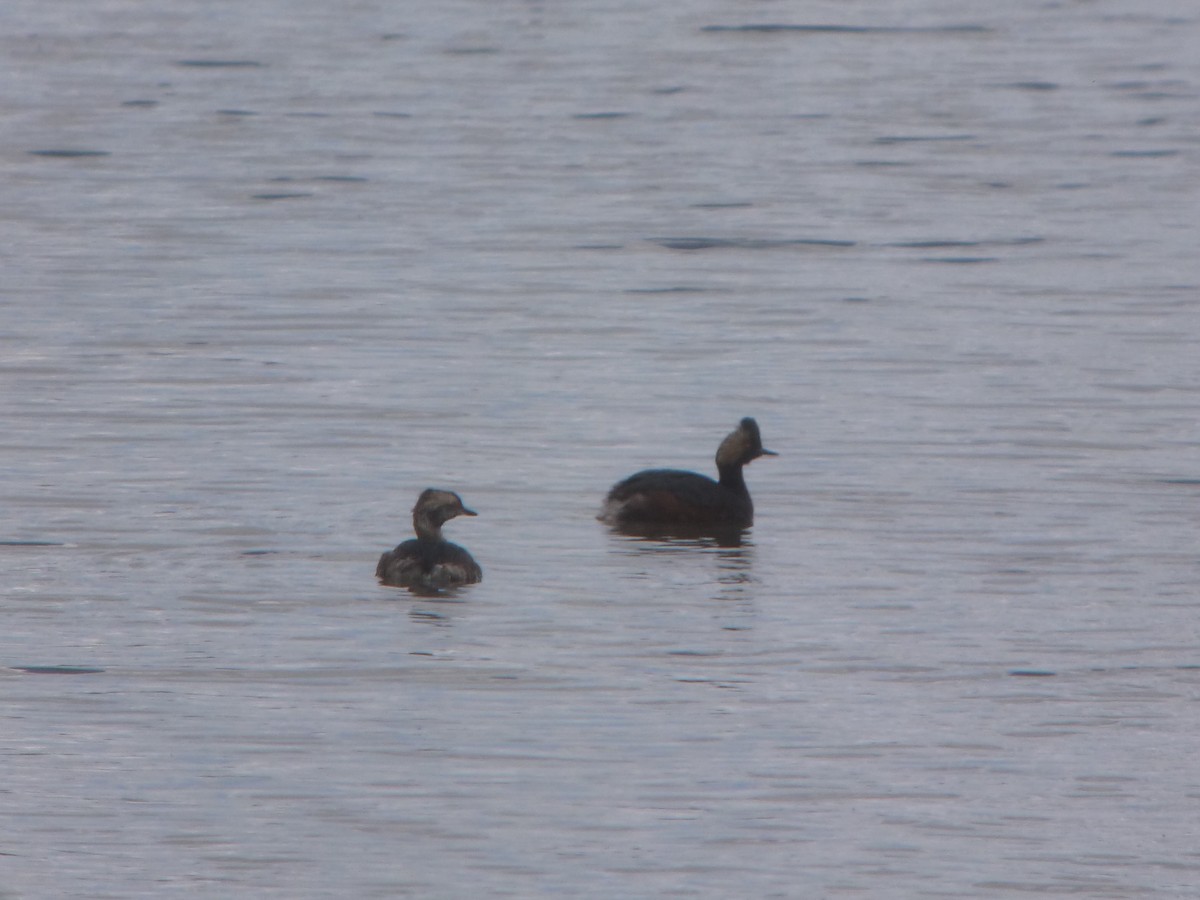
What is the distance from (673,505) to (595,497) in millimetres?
897

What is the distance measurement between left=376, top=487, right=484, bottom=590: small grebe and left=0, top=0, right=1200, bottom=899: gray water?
0.14 meters

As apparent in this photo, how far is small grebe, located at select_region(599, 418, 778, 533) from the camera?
13.3 m

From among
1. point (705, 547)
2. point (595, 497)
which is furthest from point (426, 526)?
point (595, 497)

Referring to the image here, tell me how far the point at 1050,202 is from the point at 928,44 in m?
15.1

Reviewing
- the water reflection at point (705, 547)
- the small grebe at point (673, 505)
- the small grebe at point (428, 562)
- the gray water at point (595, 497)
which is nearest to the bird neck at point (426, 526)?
the small grebe at point (428, 562)

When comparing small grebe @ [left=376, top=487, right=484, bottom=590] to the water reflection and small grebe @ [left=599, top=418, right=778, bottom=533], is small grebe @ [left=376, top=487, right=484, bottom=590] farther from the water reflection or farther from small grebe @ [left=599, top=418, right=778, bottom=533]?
small grebe @ [left=599, top=418, right=778, bottom=533]

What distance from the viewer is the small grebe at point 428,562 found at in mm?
11719

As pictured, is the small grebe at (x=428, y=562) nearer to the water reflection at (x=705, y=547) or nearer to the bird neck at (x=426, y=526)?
the bird neck at (x=426, y=526)

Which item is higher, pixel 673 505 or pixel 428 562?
pixel 673 505

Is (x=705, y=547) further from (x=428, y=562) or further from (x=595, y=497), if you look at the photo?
(x=428, y=562)

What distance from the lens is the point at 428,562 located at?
1170cm

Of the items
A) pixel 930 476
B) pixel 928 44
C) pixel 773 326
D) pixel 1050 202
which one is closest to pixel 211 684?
pixel 930 476

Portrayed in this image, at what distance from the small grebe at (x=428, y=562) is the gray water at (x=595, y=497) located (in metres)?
0.14

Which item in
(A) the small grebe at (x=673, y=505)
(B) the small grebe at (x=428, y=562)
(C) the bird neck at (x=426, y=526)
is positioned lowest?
(B) the small grebe at (x=428, y=562)
